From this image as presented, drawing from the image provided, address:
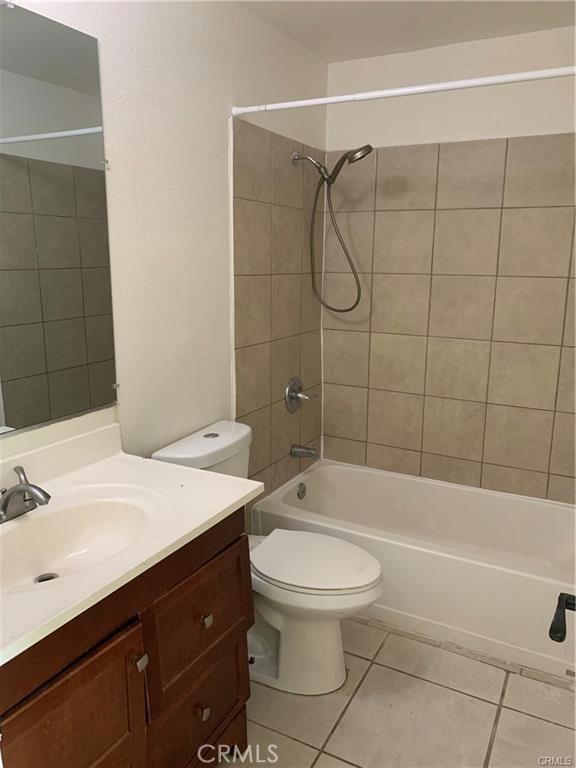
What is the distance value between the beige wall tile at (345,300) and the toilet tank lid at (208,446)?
3.22 ft

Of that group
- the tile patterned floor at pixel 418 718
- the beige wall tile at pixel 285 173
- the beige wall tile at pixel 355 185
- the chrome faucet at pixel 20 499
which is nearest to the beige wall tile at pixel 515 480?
the tile patterned floor at pixel 418 718

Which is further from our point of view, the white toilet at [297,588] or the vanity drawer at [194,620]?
the white toilet at [297,588]

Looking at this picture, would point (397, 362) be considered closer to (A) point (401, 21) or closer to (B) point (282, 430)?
(B) point (282, 430)

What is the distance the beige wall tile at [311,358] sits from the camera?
2814mm

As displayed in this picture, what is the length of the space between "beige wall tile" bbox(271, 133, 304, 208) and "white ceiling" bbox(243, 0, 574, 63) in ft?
1.35

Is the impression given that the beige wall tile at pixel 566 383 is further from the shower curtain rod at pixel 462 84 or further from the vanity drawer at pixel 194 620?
the vanity drawer at pixel 194 620

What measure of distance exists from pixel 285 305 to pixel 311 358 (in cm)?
39

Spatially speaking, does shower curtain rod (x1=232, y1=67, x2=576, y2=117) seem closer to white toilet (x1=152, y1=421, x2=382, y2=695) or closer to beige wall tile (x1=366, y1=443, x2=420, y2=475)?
white toilet (x1=152, y1=421, x2=382, y2=695)

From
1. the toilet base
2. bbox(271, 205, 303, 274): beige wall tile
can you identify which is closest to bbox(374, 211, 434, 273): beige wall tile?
bbox(271, 205, 303, 274): beige wall tile

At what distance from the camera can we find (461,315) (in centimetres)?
263

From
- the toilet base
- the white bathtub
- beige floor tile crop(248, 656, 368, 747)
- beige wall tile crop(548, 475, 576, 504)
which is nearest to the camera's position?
beige floor tile crop(248, 656, 368, 747)

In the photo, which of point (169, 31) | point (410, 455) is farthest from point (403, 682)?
point (169, 31)

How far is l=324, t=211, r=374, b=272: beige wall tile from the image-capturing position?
2.77 meters

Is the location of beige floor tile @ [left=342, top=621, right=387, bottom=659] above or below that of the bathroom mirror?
below
